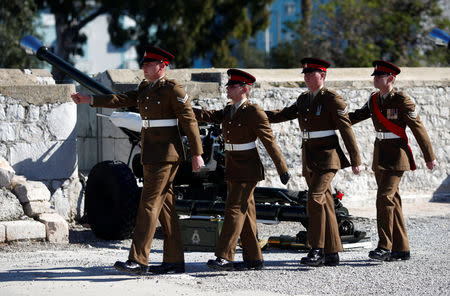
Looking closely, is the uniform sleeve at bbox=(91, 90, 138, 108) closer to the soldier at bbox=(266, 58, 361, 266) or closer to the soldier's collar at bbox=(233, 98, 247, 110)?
the soldier's collar at bbox=(233, 98, 247, 110)

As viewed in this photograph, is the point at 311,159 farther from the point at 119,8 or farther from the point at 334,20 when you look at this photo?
the point at 119,8

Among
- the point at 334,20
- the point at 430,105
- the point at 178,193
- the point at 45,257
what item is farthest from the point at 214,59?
the point at 45,257

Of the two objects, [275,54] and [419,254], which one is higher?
[275,54]

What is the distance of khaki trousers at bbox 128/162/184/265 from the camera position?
751 cm

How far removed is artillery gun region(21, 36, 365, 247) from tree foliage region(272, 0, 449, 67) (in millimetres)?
15408

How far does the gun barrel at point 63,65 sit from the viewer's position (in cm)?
1055

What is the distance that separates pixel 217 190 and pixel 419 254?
248cm

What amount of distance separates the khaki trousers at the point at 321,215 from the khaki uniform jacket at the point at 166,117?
1.13 m

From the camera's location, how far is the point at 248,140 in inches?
312

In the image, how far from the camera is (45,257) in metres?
8.60

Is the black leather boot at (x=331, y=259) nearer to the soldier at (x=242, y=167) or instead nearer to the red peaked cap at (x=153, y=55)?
the soldier at (x=242, y=167)

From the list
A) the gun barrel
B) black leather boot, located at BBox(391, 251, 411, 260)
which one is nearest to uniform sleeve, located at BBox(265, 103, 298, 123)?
black leather boot, located at BBox(391, 251, 411, 260)

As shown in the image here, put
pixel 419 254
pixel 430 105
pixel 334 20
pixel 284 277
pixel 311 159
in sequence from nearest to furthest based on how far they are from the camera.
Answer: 1. pixel 284 277
2. pixel 311 159
3. pixel 419 254
4. pixel 430 105
5. pixel 334 20

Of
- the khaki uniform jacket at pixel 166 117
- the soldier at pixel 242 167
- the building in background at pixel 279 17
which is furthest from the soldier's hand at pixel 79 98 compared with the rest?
the building in background at pixel 279 17
